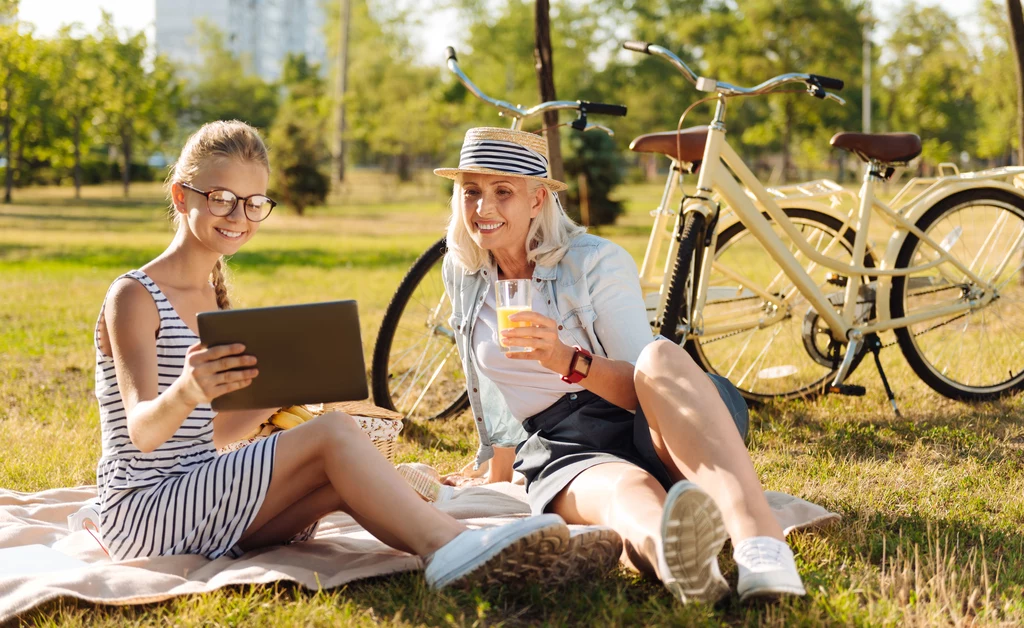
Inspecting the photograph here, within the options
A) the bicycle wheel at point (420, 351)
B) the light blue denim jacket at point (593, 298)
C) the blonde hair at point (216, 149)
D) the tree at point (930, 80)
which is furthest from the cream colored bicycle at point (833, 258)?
the tree at point (930, 80)

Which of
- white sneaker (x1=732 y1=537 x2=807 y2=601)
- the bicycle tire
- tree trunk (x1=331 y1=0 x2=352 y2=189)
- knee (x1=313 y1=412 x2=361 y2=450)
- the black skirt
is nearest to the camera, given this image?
white sneaker (x1=732 y1=537 x2=807 y2=601)

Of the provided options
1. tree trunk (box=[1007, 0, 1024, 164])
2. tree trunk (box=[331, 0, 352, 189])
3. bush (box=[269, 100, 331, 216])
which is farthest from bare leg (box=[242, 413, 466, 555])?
tree trunk (box=[331, 0, 352, 189])

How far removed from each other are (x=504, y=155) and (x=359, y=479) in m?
1.14

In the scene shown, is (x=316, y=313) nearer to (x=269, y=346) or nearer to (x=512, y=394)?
(x=269, y=346)

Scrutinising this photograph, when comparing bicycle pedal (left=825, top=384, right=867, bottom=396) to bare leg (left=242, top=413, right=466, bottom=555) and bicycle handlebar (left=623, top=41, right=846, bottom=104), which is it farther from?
bare leg (left=242, top=413, right=466, bottom=555)

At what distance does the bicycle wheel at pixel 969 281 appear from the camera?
A: 5070 millimetres


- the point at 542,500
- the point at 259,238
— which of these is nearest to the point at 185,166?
the point at 542,500

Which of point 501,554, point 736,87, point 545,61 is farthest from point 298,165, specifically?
point 501,554

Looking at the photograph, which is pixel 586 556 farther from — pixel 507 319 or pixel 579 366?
pixel 507 319

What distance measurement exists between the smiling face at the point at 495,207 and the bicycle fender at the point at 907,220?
2439 millimetres

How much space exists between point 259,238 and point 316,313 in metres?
15.1

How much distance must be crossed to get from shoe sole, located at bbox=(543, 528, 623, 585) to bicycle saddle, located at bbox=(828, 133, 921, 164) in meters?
2.89

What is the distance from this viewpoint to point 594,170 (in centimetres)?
1712

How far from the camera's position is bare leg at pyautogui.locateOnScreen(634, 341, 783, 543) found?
104 inches
